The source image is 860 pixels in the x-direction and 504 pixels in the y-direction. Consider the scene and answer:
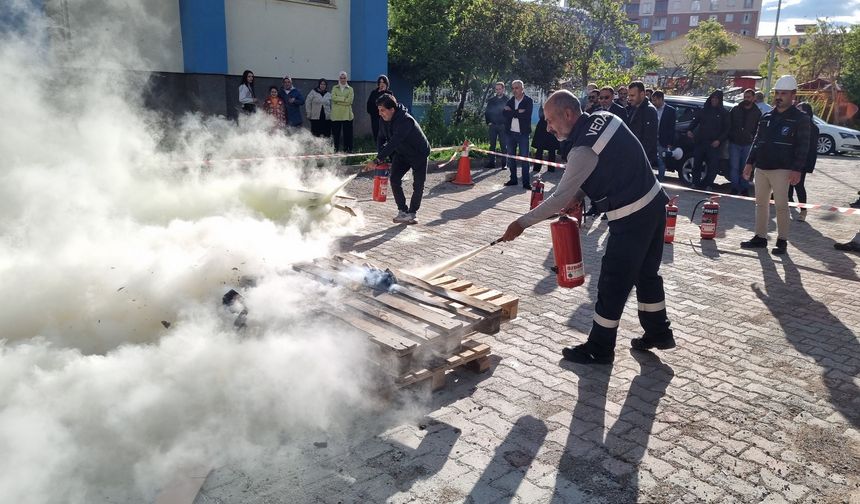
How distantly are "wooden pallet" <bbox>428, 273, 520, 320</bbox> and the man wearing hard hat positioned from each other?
4.21 m

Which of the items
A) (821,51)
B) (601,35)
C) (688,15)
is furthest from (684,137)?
(688,15)

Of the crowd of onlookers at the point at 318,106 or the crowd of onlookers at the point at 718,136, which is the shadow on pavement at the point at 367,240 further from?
the crowd of onlookers at the point at 318,106

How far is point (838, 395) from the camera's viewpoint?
13.2ft

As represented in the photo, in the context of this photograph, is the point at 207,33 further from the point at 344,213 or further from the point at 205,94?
the point at 344,213

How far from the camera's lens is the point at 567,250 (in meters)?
4.35

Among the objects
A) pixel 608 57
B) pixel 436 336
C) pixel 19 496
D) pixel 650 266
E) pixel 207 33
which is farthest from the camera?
pixel 608 57

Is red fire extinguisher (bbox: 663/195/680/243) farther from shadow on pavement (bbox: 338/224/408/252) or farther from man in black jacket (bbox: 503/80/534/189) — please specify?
man in black jacket (bbox: 503/80/534/189)

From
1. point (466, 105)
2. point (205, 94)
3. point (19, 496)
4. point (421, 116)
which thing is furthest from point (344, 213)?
point (466, 105)

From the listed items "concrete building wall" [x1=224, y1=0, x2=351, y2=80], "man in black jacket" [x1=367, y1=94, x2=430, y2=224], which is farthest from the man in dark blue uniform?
"concrete building wall" [x1=224, y1=0, x2=351, y2=80]

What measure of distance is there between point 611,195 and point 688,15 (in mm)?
104077

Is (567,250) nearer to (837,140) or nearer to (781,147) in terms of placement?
(781,147)

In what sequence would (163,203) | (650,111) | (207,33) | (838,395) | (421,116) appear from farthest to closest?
(421,116)
(207,33)
(650,111)
(163,203)
(838,395)

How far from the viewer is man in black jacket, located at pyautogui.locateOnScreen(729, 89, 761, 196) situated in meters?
11.2

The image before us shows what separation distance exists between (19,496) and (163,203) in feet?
14.5
